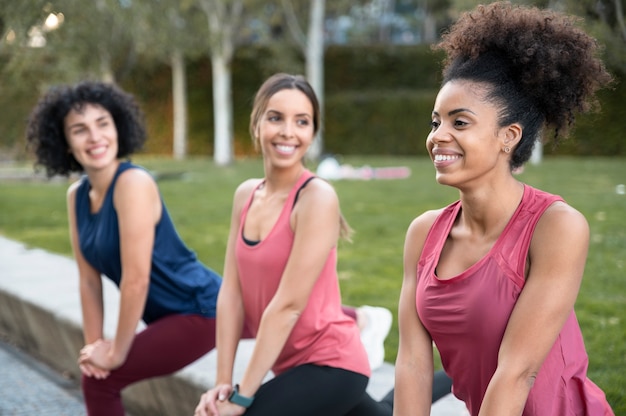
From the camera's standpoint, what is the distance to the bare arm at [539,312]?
223 centimetres

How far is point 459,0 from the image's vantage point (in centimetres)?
2019

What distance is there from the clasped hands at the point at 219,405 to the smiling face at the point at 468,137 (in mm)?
1181

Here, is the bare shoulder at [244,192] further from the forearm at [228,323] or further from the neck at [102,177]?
the neck at [102,177]

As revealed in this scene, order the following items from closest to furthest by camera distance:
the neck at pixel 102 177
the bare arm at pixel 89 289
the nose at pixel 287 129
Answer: the nose at pixel 287 129
the neck at pixel 102 177
the bare arm at pixel 89 289

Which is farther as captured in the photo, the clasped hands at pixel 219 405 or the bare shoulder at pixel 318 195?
the bare shoulder at pixel 318 195

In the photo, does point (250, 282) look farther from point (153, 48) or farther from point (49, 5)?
point (153, 48)

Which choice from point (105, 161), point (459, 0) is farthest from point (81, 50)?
point (105, 161)

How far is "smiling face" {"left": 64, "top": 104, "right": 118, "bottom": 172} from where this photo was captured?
13.3 feet

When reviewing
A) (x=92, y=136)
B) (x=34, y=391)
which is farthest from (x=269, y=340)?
(x=34, y=391)

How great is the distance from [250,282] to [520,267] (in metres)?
1.32

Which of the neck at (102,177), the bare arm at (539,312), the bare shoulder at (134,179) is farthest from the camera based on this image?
the neck at (102,177)

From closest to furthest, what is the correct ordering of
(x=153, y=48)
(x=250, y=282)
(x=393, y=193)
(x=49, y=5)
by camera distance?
1. (x=250, y=282)
2. (x=49, y=5)
3. (x=393, y=193)
4. (x=153, y=48)

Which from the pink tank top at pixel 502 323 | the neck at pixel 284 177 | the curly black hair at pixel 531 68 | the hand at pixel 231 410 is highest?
the curly black hair at pixel 531 68

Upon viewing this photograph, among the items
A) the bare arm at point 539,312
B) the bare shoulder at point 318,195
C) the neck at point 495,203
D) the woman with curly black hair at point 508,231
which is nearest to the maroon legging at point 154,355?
the bare shoulder at point 318,195
